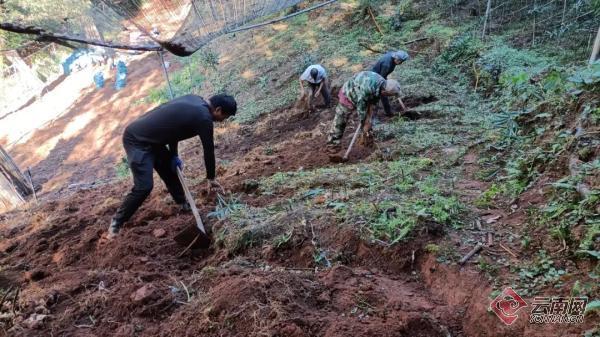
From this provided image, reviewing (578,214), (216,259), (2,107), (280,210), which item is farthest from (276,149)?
(2,107)

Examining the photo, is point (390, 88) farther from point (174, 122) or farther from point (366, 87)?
point (174, 122)

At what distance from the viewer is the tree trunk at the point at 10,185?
658 cm

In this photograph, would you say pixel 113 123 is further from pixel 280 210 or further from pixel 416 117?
pixel 280 210

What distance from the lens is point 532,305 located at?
1943mm

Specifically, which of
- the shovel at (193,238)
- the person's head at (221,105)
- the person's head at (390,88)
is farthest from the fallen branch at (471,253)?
the person's head at (390,88)

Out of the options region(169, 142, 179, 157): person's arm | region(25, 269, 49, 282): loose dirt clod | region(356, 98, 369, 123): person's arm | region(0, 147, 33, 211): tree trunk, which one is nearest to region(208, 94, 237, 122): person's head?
region(169, 142, 179, 157): person's arm

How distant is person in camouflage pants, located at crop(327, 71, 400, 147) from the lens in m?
4.96

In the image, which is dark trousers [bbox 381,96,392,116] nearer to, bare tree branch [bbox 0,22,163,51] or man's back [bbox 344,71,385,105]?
man's back [bbox 344,71,385,105]

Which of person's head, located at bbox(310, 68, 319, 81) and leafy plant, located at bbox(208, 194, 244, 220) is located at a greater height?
person's head, located at bbox(310, 68, 319, 81)

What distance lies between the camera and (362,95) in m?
5.00

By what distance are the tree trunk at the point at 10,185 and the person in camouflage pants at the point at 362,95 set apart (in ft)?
17.1

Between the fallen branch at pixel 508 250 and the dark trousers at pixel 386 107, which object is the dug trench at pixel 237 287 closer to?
the fallen branch at pixel 508 250

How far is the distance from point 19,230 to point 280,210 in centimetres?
316

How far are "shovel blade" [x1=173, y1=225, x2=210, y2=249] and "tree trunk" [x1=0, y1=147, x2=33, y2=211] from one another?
15.9 feet
